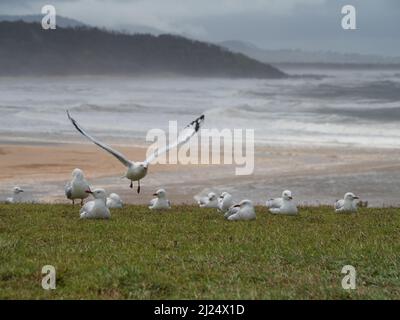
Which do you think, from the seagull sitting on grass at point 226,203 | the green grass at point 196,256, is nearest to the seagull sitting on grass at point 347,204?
the green grass at point 196,256

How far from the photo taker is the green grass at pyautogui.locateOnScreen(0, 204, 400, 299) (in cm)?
933

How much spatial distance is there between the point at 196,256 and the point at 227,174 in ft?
48.9

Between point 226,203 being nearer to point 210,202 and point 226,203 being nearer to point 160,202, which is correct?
point 160,202

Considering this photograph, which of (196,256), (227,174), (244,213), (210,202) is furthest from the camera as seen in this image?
(227,174)

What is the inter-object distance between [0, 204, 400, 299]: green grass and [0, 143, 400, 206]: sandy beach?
259 inches

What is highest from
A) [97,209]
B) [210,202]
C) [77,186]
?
[77,186]

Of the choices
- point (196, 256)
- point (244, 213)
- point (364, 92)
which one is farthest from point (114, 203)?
point (364, 92)

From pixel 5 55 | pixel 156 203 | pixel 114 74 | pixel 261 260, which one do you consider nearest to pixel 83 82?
A: pixel 114 74

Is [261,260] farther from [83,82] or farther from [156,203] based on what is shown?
[83,82]

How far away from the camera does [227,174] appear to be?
26.0 m

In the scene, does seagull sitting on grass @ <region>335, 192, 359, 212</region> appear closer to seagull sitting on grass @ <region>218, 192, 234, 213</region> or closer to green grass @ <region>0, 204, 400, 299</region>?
green grass @ <region>0, 204, 400, 299</region>

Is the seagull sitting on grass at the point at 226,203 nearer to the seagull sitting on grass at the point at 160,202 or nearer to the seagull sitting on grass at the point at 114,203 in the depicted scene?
the seagull sitting on grass at the point at 160,202

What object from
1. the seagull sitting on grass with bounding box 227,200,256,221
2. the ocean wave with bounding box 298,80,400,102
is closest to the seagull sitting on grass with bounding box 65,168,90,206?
the seagull sitting on grass with bounding box 227,200,256,221

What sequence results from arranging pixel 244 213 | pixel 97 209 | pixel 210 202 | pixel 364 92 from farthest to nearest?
pixel 364 92
pixel 210 202
pixel 244 213
pixel 97 209
